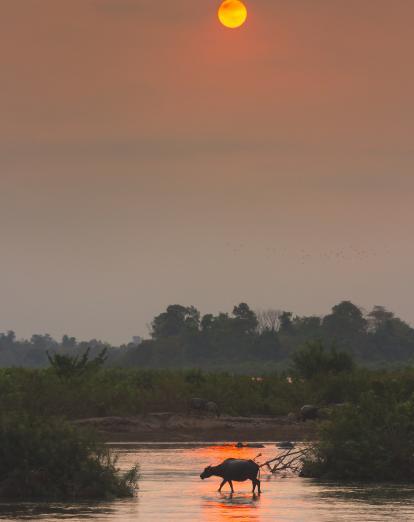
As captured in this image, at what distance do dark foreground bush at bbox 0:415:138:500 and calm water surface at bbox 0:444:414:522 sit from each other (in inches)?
38.8

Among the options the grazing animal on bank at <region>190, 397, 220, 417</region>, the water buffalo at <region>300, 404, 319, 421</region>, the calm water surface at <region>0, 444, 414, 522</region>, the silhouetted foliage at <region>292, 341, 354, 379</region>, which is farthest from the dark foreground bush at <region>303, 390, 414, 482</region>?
the silhouetted foliage at <region>292, 341, 354, 379</region>

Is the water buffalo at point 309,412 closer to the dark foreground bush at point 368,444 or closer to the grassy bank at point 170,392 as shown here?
the grassy bank at point 170,392

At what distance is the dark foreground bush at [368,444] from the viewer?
3281 centimetres

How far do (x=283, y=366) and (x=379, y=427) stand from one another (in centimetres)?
14470

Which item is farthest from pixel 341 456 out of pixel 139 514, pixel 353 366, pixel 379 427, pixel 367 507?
pixel 353 366

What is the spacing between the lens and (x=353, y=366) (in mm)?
76250

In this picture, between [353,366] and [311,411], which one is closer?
[311,411]

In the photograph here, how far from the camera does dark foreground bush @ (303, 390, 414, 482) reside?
108ft

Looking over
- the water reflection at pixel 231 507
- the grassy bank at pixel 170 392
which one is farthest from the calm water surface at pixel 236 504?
the grassy bank at pixel 170 392

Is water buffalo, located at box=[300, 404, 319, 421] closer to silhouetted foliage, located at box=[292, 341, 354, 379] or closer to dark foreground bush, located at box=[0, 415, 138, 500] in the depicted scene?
silhouetted foliage, located at box=[292, 341, 354, 379]

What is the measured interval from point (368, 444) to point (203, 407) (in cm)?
2990

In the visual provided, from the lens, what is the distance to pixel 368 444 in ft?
107

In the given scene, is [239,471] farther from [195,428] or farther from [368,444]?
[195,428]

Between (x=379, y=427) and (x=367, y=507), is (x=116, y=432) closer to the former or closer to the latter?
(x=379, y=427)
